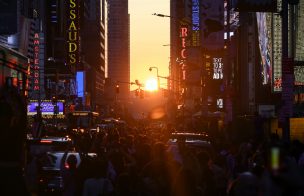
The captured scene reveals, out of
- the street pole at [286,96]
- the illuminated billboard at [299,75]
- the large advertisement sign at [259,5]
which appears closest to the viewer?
the street pole at [286,96]

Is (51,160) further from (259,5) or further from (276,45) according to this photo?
(276,45)

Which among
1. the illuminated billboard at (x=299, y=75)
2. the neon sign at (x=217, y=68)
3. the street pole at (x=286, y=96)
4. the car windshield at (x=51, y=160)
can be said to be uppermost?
the neon sign at (x=217, y=68)

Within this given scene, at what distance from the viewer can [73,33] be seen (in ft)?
382

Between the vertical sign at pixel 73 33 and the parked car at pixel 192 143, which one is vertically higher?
Answer: the vertical sign at pixel 73 33

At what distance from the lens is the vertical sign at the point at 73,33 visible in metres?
115

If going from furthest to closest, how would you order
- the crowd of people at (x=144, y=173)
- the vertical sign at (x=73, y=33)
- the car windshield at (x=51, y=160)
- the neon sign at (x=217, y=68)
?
1. the vertical sign at (x=73, y=33)
2. the neon sign at (x=217, y=68)
3. the car windshield at (x=51, y=160)
4. the crowd of people at (x=144, y=173)

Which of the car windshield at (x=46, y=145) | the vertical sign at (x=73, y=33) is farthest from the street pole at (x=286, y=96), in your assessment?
the vertical sign at (x=73, y=33)

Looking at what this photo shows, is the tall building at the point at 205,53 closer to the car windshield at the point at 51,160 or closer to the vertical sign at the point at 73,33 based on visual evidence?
the vertical sign at the point at 73,33

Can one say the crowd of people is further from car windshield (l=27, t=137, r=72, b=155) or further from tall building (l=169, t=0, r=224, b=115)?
tall building (l=169, t=0, r=224, b=115)

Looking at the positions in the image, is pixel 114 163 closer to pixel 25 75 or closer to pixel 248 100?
pixel 25 75

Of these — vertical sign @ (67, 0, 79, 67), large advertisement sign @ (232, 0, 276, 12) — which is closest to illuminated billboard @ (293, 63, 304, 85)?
large advertisement sign @ (232, 0, 276, 12)

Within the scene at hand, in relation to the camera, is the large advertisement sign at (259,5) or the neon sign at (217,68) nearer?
the large advertisement sign at (259,5)

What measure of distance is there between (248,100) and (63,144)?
37434mm

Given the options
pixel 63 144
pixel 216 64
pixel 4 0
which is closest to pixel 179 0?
pixel 216 64
